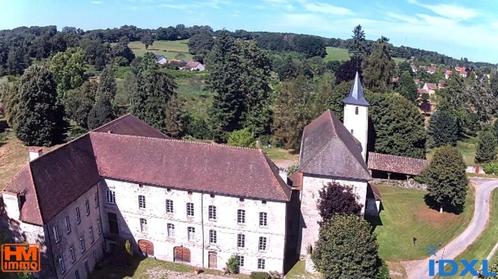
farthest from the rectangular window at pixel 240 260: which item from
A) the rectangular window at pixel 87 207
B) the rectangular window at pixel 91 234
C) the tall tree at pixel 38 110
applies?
the tall tree at pixel 38 110

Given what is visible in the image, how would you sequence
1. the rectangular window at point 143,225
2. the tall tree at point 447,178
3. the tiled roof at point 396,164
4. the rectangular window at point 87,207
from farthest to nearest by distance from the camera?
the tiled roof at point 396,164, the tall tree at point 447,178, the rectangular window at point 143,225, the rectangular window at point 87,207

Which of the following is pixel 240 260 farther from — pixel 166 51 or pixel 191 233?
pixel 166 51

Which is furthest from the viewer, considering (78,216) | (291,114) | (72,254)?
(291,114)

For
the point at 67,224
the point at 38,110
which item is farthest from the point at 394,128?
the point at 38,110

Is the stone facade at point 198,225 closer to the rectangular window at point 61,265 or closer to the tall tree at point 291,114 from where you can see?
the rectangular window at point 61,265

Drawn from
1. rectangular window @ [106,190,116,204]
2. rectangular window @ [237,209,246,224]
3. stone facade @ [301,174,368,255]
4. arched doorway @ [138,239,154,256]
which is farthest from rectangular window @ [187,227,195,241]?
stone facade @ [301,174,368,255]

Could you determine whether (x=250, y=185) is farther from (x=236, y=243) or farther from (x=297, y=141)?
(x=297, y=141)

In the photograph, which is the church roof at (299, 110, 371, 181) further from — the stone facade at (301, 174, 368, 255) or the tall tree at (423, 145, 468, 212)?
the tall tree at (423, 145, 468, 212)

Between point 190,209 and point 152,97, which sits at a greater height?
point 152,97
